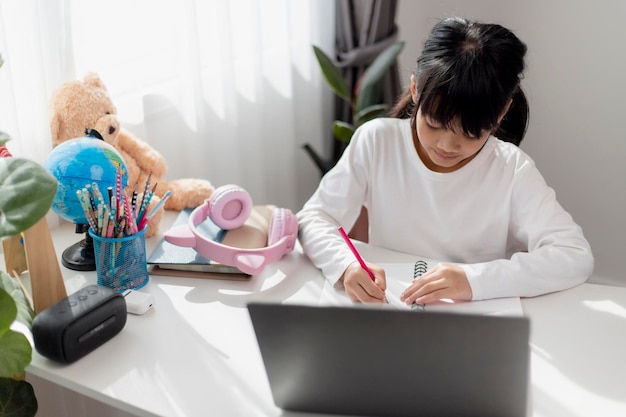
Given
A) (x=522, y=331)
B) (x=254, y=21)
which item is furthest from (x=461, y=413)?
(x=254, y=21)

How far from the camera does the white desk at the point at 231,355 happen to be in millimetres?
862

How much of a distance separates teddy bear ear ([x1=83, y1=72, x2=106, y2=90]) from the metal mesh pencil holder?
364mm

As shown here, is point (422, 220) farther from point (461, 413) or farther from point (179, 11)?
point (179, 11)

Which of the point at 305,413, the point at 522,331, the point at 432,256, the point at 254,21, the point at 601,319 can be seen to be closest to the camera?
the point at 522,331

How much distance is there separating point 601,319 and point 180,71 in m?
1.08

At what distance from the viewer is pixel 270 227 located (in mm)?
1269

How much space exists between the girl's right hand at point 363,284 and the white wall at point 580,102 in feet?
3.85

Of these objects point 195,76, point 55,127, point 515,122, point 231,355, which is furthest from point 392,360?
point 195,76

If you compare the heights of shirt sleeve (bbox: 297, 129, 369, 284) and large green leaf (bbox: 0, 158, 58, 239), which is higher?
large green leaf (bbox: 0, 158, 58, 239)

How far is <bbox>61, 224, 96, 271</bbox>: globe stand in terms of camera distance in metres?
1.18

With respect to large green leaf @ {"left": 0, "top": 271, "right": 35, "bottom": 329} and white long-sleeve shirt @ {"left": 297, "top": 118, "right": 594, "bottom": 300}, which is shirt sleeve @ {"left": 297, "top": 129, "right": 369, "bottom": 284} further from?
large green leaf @ {"left": 0, "top": 271, "right": 35, "bottom": 329}

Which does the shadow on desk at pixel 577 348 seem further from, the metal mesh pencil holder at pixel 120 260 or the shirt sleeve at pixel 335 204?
the metal mesh pencil holder at pixel 120 260

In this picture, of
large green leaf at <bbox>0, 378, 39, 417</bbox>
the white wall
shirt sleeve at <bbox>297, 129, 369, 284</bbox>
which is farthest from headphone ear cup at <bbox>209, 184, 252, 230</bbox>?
the white wall

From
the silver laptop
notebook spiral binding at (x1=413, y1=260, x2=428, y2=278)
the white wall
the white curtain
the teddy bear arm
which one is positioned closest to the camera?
the silver laptop
